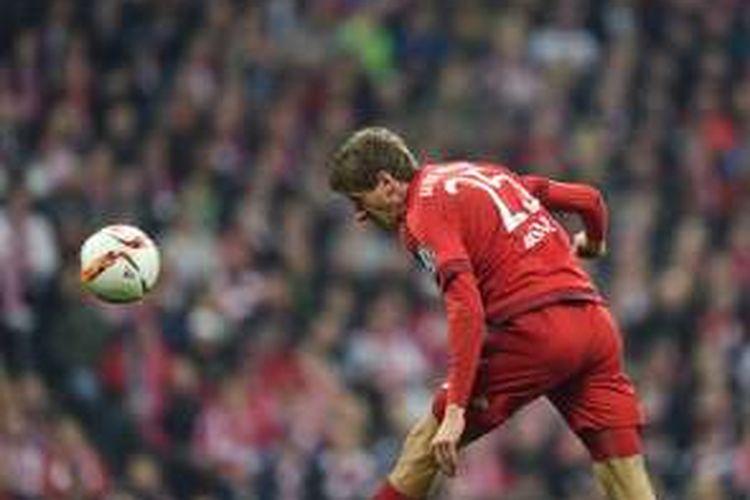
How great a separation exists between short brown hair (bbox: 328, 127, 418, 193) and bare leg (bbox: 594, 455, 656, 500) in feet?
4.61

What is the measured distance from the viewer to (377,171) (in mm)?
10320

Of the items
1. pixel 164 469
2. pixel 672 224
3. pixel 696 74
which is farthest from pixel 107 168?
pixel 696 74

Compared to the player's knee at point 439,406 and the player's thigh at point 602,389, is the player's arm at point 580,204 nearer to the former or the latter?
the player's thigh at point 602,389

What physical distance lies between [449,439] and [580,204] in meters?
1.43

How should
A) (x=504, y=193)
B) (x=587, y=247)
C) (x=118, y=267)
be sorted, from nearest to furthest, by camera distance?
(x=504, y=193)
(x=587, y=247)
(x=118, y=267)

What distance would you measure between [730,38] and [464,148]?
3289mm

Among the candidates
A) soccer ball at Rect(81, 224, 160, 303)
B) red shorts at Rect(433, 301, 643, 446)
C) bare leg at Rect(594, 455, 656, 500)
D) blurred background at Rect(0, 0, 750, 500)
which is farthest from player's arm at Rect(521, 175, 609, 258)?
blurred background at Rect(0, 0, 750, 500)

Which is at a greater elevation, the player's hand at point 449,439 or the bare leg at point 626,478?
the player's hand at point 449,439

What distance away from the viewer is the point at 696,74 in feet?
70.6

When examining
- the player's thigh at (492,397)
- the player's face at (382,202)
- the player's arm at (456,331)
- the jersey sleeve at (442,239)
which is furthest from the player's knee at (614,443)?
the player's face at (382,202)

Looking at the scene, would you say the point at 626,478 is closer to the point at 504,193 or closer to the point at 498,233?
the point at 498,233

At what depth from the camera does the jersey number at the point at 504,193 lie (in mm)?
10320

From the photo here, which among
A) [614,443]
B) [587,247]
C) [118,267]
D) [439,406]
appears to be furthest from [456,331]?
[118,267]

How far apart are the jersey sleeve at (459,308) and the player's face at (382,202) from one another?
301 mm
